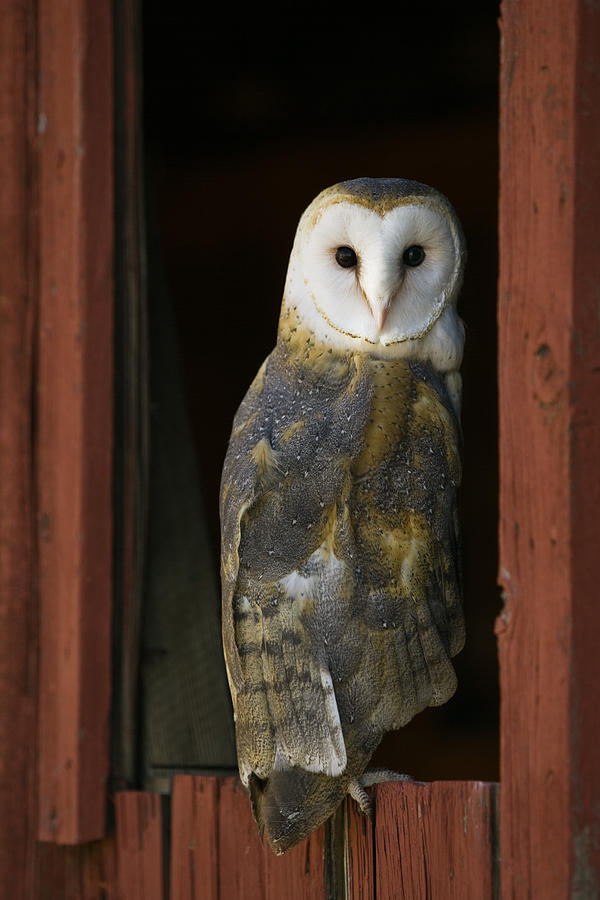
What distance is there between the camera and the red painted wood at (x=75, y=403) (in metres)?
2.21

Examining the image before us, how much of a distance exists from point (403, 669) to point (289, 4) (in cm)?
223

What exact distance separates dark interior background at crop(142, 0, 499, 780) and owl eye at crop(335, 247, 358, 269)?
188 cm

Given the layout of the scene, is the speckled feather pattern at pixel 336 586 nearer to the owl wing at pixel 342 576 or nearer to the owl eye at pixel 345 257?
the owl wing at pixel 342 576

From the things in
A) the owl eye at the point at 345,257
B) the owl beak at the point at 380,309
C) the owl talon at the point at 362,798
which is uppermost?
the owl eye at the point at 345,257

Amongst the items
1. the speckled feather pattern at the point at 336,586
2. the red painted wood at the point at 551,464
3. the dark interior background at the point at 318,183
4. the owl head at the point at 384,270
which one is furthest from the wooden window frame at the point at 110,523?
the dark interior background at the point at 318,183

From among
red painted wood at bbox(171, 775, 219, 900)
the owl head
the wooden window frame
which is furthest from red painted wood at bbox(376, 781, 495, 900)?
the owl head

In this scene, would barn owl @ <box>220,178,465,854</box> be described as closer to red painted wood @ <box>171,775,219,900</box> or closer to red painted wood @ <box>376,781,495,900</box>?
red painted wood @ <box>376,781,495,900</box>

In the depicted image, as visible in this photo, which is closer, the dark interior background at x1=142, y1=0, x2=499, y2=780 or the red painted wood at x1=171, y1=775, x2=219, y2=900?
the red painted wood at x1=171, y1=775, x2=219, y2=900

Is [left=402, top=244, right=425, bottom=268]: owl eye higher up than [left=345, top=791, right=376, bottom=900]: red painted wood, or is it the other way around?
[left=402, top=244, right=425, bottom=268]: owl eye

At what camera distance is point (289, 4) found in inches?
129

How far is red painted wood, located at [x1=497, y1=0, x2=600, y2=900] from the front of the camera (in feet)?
4.58

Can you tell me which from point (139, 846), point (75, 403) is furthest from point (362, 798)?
point (75, 403)

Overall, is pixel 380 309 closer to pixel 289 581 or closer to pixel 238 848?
pixel 289 581

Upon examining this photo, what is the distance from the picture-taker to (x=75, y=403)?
2250mm
